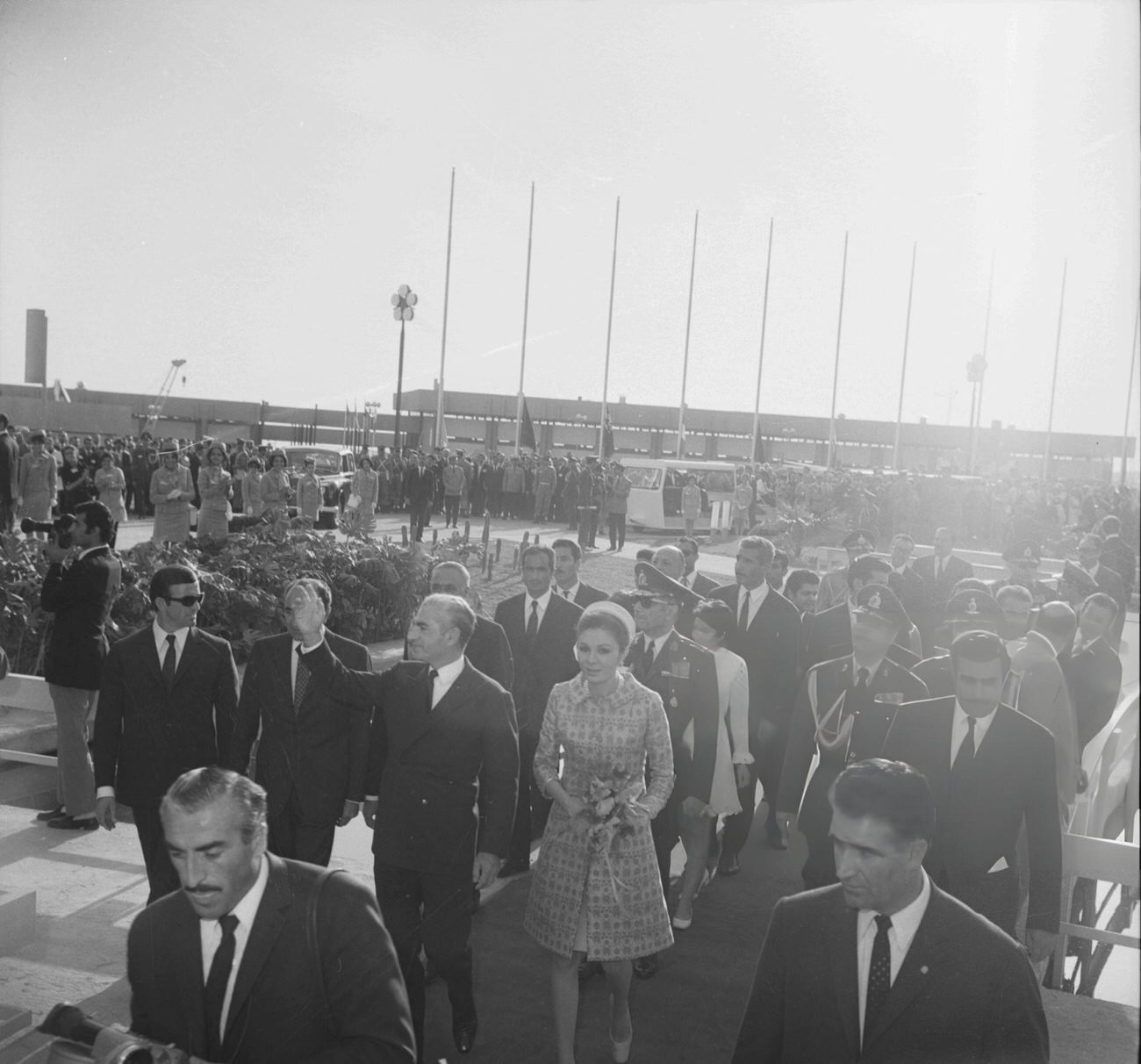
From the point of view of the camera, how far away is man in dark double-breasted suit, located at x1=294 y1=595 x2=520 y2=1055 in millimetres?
3729

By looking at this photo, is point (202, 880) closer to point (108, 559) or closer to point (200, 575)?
point (108, 559)

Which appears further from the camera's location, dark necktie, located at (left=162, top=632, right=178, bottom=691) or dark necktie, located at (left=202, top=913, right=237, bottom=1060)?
dark necktie, located at (left=162, top=632, right=178, bottom=691)

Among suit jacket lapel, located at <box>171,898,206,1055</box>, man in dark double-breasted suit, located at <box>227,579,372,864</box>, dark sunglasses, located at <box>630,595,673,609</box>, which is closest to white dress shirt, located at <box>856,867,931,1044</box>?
suit jacket lapel, located at <box>171,898,206,1055</box>

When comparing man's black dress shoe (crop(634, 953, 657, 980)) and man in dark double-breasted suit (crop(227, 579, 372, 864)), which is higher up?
man in dark double-breasted suit (crop(227, 579, 372, 864))

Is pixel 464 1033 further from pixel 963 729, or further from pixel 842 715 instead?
pixel 963 729

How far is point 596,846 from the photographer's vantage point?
12.0ft

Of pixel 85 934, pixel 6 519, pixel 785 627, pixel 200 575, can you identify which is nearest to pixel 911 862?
pixel 85 934

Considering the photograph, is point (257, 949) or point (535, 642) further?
point (535, 642)

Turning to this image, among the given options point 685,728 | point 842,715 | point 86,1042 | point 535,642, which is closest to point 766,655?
point 535,642

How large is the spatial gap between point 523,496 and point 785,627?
19004 millimetres

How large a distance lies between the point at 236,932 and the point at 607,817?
68.8 inches

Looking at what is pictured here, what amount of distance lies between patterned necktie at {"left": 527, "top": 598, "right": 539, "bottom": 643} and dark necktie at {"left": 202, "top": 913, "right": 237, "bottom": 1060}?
136 inches

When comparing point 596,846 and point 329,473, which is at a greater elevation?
point 329,473

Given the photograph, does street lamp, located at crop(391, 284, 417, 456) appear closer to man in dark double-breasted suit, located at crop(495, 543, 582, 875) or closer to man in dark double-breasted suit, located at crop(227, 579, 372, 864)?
man in dark double-breasted suit, located at crop(495, 543, 582, 875)
